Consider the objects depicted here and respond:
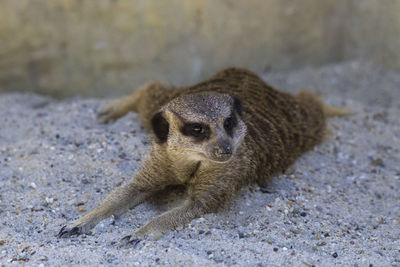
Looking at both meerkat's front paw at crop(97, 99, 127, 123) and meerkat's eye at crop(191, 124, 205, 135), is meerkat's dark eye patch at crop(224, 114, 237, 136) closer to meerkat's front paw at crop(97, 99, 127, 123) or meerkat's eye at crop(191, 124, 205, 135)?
meerkat's eye at crop(191, 124, 205, 135)

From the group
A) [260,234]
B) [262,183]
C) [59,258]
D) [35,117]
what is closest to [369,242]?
[260,234]

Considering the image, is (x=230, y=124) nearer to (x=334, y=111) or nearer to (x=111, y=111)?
(x=111, y=111)

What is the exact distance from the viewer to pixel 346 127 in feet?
13.3

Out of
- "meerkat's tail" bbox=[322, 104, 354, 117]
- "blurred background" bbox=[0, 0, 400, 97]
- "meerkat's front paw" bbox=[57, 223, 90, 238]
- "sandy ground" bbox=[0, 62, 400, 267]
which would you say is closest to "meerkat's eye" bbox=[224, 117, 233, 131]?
"sandy ground" bbox=[0, 62, 400, 267]

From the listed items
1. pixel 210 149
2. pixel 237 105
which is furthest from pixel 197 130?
pixel 237 105

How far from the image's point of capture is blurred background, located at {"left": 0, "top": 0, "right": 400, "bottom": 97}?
4.22 metres

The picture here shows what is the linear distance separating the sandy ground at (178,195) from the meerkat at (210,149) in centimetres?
7

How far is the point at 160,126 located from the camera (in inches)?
101

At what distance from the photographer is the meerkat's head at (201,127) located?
7.68 ft

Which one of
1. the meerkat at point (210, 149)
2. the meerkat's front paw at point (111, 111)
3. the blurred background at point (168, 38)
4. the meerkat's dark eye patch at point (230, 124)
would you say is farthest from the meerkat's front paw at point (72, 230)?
the blurred background at point (168, 38)

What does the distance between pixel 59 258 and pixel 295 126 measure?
1.86 m

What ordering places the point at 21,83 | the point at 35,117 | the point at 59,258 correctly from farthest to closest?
the point at 21,83, the point at 35,117, the point at 59,258

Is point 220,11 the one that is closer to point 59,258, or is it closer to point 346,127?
point 346,127

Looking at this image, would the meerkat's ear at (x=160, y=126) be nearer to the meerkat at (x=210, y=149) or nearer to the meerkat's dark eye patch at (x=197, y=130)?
the meerkat at (x=210, y=149)
